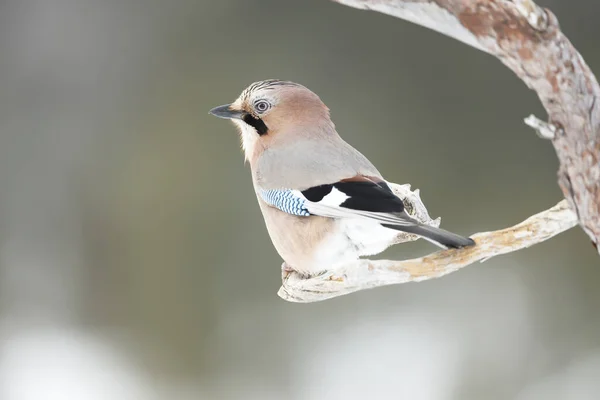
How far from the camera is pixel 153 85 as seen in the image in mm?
2980

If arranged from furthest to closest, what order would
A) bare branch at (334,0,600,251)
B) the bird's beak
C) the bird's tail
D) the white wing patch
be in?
the bird's beak → the white wing patch → the bird's tail → bare branch at (334,0,600,251)

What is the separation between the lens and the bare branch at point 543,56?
70cm

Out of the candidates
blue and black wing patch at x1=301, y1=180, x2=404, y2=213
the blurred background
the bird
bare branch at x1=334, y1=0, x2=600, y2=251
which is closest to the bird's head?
the bird

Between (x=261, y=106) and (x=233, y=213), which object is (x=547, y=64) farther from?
(x=233, y=213)

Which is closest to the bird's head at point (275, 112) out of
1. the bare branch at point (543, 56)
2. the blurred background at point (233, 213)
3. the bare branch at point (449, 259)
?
the bare branch at point (449, 259)

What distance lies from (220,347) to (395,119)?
1057mm

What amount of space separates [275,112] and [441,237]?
410 millimetres

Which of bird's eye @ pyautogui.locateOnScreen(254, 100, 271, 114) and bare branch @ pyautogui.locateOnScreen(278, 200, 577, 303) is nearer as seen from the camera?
bare branch @ pyautogui.locateOnScreen(278, 200, 577, 303)

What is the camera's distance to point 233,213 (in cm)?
292

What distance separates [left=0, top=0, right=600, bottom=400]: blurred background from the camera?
8.91 feet

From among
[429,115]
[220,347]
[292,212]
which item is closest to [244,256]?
[220,347]

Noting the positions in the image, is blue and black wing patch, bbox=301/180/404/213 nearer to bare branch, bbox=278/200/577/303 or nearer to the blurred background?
bare branch, bbox=278/200/577/303

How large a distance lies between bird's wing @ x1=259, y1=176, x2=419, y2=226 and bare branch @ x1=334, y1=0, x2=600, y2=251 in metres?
0.24

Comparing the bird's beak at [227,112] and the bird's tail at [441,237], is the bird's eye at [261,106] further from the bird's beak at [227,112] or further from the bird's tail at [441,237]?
the bird's tail at [441,237]
